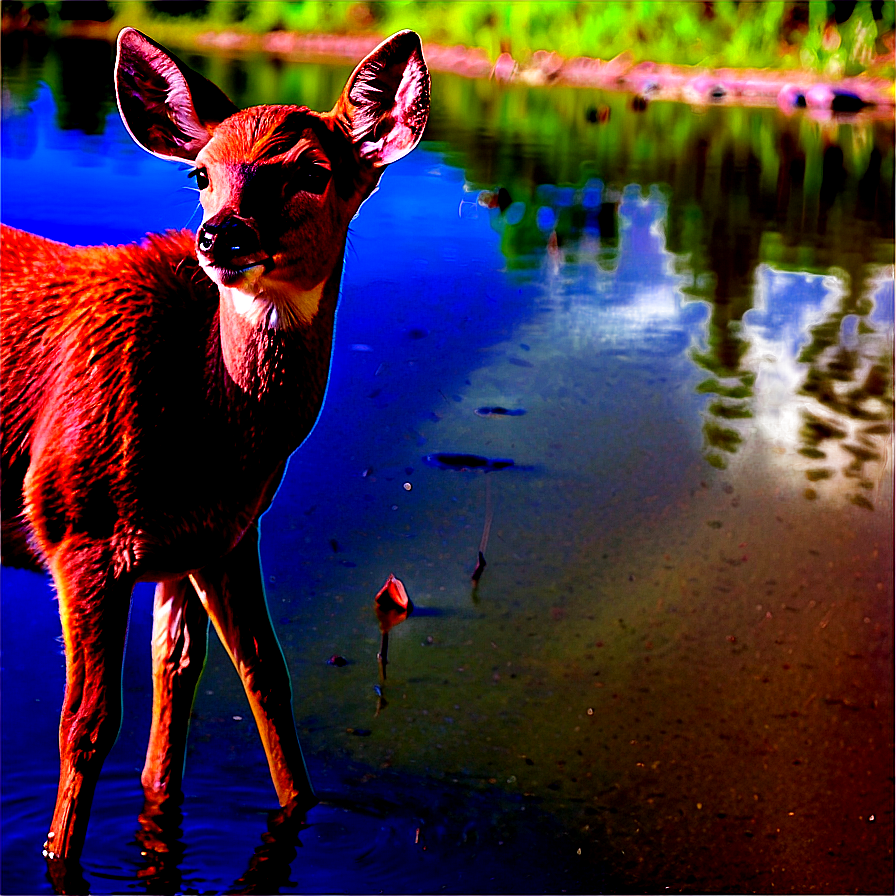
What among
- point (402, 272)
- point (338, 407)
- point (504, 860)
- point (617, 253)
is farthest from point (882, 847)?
point (617, 253)

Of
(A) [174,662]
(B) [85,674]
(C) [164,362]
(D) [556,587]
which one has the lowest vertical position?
(D) [556,587]

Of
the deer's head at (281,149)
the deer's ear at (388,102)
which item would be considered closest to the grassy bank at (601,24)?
the deer's head at (281,149)

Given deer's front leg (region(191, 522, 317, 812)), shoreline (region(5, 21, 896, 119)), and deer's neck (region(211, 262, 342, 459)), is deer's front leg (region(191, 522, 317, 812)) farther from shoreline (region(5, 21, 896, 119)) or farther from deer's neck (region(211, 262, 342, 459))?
shoreline (region(5, 21, 896, 119))

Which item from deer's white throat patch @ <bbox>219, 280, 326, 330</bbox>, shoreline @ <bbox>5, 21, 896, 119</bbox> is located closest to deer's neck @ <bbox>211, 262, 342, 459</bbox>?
deer's white throat patch @ <bbox>219, 280, 326, 330</bbox>

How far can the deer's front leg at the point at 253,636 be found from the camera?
14.6ft

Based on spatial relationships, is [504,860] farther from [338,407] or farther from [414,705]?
[338,407]

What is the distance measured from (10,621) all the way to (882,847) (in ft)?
11.6

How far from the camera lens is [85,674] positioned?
4031mm

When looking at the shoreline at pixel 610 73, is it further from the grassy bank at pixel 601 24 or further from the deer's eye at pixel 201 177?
the deer's eye at pixel 201 177

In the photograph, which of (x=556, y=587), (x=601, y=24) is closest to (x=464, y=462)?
(x=556, y=587)

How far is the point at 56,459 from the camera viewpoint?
392 cm

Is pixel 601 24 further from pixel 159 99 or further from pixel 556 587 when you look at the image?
pixel 159 99

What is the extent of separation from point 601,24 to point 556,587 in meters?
18.1

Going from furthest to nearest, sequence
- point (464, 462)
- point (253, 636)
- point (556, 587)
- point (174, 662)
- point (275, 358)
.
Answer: point (464, 462)
point (556, 587)
point (174, 662)
point (253, 636)
point (275, 358)
